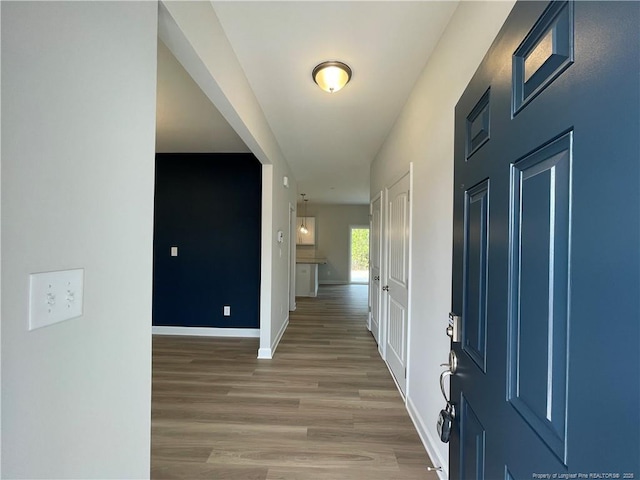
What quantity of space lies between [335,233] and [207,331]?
6.29 metres

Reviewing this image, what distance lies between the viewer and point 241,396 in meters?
2.64

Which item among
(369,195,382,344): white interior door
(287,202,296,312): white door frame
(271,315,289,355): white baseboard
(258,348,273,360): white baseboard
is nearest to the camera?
(258,348,273,360): white baseboard

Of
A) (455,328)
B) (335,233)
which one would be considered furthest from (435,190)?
(335,233)

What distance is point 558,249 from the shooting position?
1.76 feet

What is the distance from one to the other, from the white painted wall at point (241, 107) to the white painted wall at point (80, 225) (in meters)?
0.37

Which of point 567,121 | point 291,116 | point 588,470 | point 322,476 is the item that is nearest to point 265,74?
point 291,116

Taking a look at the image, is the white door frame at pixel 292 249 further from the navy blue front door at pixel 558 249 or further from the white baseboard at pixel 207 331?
the navy blue front door at pixel 558 249

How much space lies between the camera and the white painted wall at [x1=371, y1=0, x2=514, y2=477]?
146 centimetres

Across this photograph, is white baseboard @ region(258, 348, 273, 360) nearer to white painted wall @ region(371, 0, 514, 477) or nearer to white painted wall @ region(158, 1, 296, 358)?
white painted wall @ region(158, 1, 296, 358)

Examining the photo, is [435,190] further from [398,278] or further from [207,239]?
[207,239]

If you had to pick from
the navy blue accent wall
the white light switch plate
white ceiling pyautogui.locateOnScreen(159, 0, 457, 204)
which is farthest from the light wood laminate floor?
white ceiling pyautogui.locateOnScreen(159, 0, 457, 204)

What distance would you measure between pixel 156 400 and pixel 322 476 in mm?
1611

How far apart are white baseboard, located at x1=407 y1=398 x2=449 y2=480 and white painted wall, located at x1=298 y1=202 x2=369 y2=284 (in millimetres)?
7707

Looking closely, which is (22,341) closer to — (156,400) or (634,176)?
(634,176)
